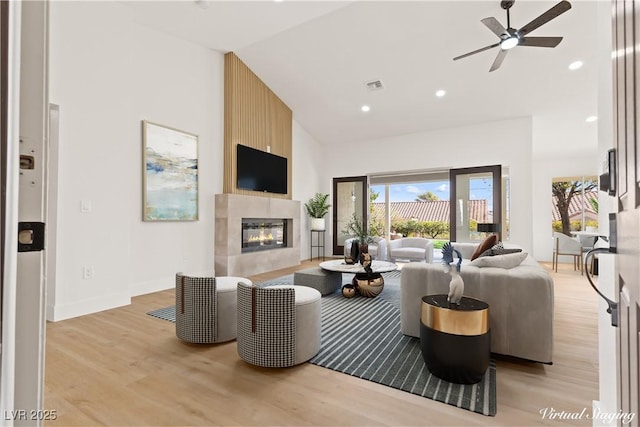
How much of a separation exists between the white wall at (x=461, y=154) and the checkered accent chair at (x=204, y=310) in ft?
18.4

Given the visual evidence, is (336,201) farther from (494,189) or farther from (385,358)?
(385,358)

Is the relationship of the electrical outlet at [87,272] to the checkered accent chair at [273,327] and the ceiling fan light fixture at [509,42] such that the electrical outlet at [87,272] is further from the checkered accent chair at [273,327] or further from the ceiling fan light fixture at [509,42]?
the ceiling fan light fixture at [509,42]

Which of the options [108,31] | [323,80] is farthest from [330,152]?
[108,31]

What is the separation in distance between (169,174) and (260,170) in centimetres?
175

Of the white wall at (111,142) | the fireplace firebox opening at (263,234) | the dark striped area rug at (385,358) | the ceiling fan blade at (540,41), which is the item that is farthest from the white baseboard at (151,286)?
the ceiling fan blade at (540,41)

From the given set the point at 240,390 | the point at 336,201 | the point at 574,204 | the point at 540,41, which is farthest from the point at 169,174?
the point at 574,204

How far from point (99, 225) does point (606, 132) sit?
4.29 meters

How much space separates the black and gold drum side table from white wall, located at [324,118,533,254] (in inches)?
195

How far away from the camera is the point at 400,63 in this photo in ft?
16.1

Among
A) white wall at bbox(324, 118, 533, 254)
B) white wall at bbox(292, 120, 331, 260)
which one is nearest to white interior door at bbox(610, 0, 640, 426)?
white wall at bbox(324, 118, 533, 254)

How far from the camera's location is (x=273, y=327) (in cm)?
204

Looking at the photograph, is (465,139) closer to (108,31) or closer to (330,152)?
(330,152)

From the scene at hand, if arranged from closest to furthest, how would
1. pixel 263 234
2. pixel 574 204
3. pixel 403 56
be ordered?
pixel 403 56
pixel 263 234
pixel 574 204

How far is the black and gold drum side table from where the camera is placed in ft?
6.01
